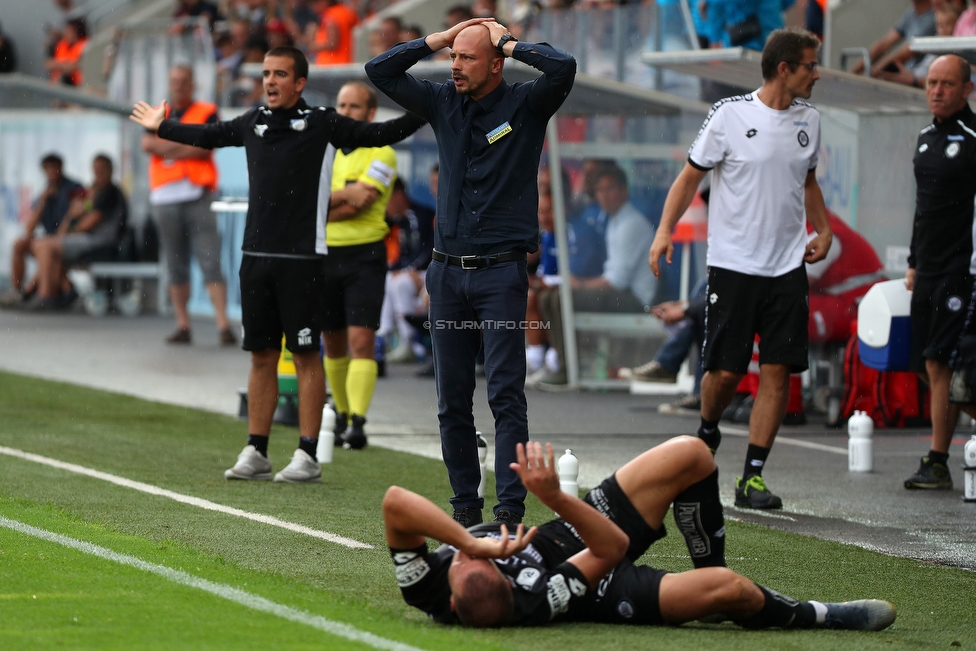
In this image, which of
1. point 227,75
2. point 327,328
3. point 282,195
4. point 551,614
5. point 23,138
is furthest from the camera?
point 23,138

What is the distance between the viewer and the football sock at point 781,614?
203 inches

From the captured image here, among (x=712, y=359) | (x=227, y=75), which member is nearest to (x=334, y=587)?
(x=712, y=359)

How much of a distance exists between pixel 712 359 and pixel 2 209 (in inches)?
761

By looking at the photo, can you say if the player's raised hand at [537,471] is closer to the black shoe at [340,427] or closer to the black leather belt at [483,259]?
the black leather belt at [483,259]

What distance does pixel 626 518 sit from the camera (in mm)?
5191

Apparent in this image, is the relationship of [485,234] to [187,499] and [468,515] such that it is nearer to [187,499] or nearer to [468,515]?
[468,515]

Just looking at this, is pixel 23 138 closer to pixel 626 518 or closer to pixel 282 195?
pixel 282 195

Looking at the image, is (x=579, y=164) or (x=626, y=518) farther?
(x=579, y=164)

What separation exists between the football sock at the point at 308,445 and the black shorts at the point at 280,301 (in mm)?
471

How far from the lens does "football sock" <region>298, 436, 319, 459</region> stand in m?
8.47

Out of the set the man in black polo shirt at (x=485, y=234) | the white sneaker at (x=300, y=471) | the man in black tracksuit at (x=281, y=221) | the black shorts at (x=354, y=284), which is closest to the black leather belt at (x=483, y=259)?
the man in black polo shirt at (x=485, y=234)

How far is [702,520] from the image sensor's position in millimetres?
5328

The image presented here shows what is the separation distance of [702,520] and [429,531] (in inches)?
39.5

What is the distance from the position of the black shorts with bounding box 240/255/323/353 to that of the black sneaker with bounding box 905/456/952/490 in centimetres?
342
